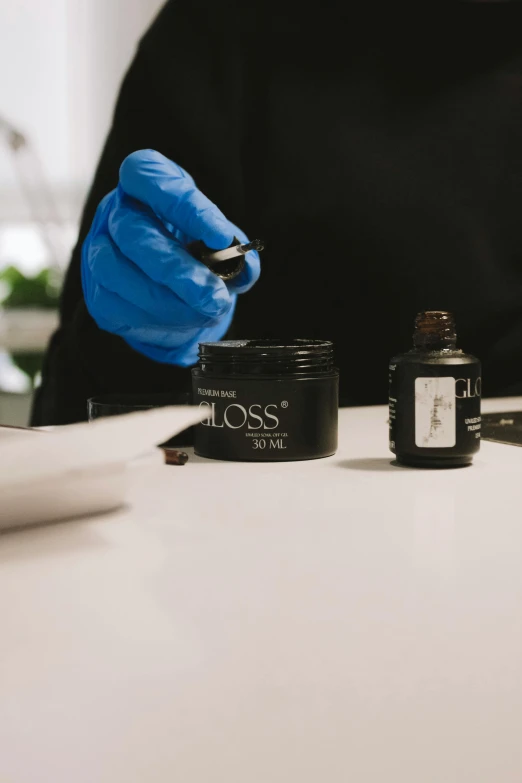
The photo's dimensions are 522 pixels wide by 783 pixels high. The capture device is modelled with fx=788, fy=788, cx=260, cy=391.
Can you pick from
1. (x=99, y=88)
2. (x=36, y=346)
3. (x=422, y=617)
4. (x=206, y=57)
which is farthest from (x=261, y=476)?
(x=99, y=88)

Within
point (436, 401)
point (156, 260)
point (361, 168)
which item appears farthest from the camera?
point (361, 168)

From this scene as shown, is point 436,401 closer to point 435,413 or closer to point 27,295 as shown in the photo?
point 435,413

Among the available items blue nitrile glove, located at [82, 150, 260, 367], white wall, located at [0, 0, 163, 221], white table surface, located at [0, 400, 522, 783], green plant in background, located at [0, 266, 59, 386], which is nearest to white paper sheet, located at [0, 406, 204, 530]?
white table surface, located at [0, 400, 522, 783]

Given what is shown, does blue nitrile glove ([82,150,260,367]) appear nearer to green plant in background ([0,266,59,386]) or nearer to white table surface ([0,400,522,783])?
white table surface ([0,400,522,783])

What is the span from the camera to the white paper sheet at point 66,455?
0.39m

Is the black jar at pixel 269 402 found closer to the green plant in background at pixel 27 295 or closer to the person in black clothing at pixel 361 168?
the person in black clothing at pixel 361 168

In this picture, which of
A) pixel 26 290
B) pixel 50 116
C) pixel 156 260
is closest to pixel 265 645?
pixel 156 260

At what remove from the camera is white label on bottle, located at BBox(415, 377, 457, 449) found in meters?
0.62

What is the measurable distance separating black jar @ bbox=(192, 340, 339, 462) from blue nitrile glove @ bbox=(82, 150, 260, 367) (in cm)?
13

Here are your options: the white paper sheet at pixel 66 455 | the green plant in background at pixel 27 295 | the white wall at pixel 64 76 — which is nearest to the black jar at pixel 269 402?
the white paper sheet at pixel 66 455

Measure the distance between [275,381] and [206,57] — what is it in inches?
29.2

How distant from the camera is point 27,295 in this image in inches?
89.8

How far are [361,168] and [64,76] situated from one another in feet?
5.38

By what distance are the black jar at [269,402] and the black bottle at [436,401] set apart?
0.21 ft
